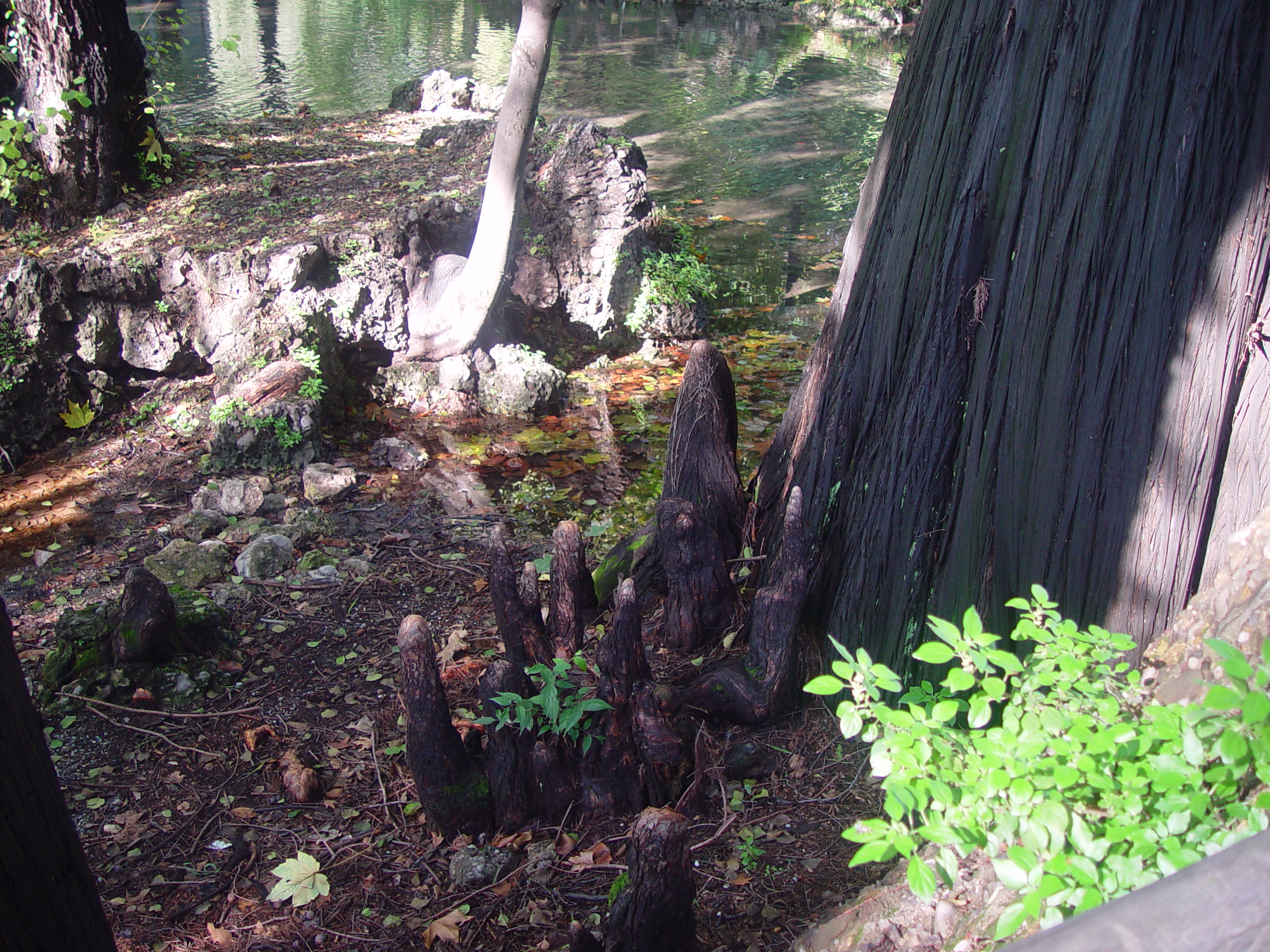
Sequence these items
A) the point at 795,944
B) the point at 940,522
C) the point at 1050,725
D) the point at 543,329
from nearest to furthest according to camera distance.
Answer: the point at 1050,725, the point at 795,944, the point at 940,522, the point at 543,329

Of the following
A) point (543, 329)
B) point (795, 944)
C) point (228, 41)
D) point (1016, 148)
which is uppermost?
point (228, 41)

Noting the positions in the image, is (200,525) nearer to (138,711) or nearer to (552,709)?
(138,711)

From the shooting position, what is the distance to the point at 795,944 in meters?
2.29

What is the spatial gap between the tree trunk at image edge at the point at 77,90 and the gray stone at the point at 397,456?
3746 millimetres

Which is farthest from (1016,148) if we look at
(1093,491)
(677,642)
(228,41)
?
(228,41)

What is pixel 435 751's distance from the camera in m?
2.82

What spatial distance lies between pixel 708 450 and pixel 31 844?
291 centimetres

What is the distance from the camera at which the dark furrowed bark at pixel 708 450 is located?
3.95 m

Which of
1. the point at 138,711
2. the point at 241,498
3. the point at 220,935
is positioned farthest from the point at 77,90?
the point at 220,935

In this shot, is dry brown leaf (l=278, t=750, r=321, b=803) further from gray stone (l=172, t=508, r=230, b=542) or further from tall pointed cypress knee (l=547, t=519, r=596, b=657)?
gray stone (l=172, t=508, r=230, b=542)

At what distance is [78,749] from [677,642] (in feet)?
8.23

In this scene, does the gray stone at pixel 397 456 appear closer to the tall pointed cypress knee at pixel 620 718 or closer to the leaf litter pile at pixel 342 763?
the leaf litter pile at pixel 342 763

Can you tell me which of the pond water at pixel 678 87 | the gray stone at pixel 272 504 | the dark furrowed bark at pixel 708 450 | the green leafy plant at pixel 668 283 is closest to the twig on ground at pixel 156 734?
the gray stone at pixel 272 504

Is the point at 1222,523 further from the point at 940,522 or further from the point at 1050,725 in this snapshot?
the point at 1050,725
